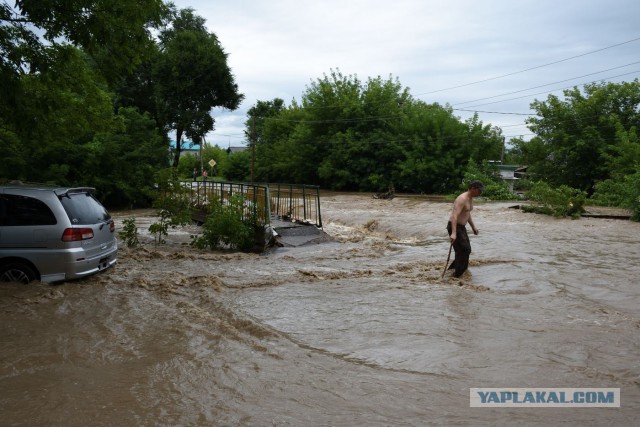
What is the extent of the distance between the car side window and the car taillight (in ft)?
0.76

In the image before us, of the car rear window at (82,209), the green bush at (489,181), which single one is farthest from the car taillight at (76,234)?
the green bush at (489,181)

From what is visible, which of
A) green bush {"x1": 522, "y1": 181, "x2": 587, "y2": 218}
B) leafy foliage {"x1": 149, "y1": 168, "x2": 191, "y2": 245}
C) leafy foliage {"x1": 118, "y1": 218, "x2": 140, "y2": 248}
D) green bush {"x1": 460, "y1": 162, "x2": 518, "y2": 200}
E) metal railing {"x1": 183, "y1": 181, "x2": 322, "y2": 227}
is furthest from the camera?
green bush {"x1": 460, "y1": 162, "x2": 518, "y2": 200}

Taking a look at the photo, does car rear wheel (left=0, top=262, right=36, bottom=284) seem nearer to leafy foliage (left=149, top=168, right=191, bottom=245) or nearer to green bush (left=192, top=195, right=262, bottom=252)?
leafy foliage (left=149, top=168, right=191, bottom=245)

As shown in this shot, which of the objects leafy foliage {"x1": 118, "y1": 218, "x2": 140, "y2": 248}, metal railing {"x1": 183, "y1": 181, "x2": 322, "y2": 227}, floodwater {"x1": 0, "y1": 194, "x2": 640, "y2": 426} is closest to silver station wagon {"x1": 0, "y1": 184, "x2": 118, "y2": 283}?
floodwater {"x1": 0, "y1": 194, "x2": 640, "y2": 426}

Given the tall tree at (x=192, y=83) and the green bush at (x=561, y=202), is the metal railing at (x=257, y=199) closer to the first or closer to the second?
the green bush at (x=561, y=202)

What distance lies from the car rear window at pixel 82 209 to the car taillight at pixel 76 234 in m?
0.11

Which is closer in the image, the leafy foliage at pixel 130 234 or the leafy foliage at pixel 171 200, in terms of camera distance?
the leafy foliage at pixel 130 234

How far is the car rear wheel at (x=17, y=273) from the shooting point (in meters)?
7.61

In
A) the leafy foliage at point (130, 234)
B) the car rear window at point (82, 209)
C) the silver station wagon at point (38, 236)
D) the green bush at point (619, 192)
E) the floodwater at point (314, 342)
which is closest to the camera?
the floodwater at point (314, 342)

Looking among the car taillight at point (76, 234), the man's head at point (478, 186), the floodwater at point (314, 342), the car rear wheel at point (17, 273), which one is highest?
the man's head at point (478, 186)

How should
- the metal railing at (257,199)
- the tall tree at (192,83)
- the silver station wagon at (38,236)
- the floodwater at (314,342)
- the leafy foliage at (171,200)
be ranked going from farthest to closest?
1. the tall tree at (192,83)
2. the metal railing at (257,199)
3. the leafy foliage at (171,200)
4. the silver station wagon at (38,236)
5. the floodwater at (314,342)

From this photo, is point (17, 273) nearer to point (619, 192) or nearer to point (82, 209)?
point (82, 209)

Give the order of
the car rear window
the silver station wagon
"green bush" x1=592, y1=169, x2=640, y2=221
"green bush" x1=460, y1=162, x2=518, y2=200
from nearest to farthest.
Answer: the silver station wagon, the car rear window, "green bush" x1=592, y1=169, x2=640, y2=221, "green bush" x1=460, y1=162, x2=518, y2=200

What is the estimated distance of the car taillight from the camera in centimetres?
762
